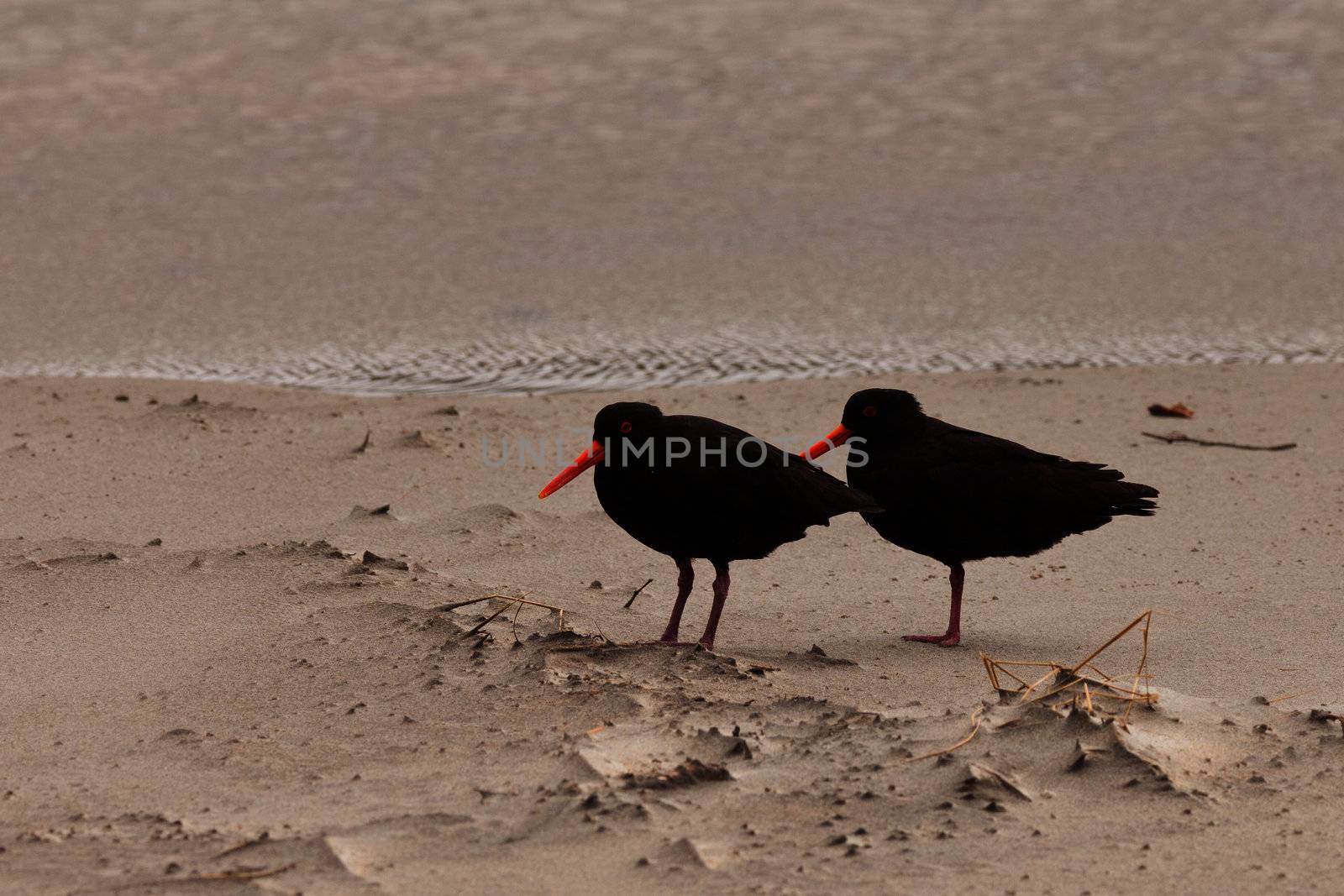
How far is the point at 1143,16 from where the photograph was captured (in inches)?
553

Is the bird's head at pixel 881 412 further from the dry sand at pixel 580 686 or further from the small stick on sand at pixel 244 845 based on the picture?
the small stick on sand at pixel 244 845

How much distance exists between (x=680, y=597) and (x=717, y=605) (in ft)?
0.48

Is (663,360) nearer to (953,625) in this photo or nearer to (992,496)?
(992,496)

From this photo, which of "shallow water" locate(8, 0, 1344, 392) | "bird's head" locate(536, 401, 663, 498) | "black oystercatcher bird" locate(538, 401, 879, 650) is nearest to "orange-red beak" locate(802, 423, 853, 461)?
"black oystercatcher bird" locate(538, 401, 879, 650)

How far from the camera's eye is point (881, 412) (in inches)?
213

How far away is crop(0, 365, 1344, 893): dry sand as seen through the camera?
3285mm

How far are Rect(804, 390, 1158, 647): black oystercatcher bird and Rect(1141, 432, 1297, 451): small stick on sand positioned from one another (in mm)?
1906

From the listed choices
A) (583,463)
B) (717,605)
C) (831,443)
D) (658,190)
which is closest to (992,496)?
(831,443)

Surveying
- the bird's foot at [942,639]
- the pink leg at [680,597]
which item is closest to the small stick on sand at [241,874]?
the pink leg at [680,597]

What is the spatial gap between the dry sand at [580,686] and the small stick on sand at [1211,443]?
0.06 m

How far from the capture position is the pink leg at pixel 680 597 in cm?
477

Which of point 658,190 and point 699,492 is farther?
point 658,190

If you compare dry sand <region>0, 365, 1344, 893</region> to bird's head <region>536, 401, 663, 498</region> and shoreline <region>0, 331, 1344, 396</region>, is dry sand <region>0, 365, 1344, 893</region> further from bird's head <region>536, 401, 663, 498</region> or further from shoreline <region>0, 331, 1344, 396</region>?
shoreline <region>0, 331, 1344, 396</region>

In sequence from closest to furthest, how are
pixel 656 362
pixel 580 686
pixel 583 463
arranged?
pixel 580 686 → pixel 583 463 → pixel 656 362
